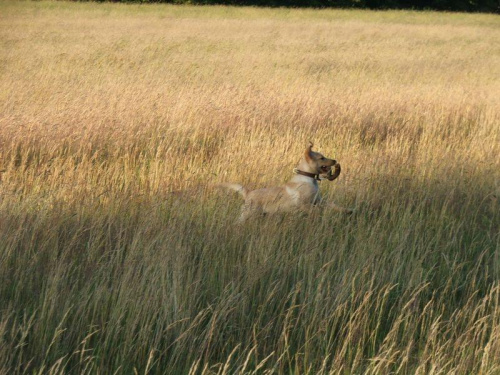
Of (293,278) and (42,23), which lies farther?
(42,23)

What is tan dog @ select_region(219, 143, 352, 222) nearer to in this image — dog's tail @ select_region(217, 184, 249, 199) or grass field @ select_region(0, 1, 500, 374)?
dog's tail @ select_region(217, 184, 249, 199)

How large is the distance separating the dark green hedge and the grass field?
Answer: 3789cm

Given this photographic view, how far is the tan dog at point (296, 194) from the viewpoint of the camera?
4742 mm

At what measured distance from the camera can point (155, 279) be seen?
348 cm

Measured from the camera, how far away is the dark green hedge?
49000 mm

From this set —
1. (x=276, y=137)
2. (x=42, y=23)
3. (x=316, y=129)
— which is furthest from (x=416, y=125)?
(x=42, y=23)

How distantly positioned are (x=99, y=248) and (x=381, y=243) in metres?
1.64

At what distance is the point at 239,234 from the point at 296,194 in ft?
2.35

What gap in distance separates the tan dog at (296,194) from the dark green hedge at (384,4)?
41.8 meters

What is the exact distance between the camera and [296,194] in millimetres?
4840

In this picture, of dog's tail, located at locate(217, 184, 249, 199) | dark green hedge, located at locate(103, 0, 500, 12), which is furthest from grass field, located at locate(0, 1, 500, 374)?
dark green hedge, located at locate(103, 0, 500, 12)

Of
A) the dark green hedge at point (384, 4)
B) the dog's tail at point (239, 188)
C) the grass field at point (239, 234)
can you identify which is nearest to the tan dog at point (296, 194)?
the dog's tail at point (239, 188)

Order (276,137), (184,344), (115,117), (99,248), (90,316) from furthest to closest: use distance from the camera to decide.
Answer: (115,117), (276,137), (99,248), (90,316), (184,344)

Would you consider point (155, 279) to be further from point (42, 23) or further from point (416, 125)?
point (42, 23)
